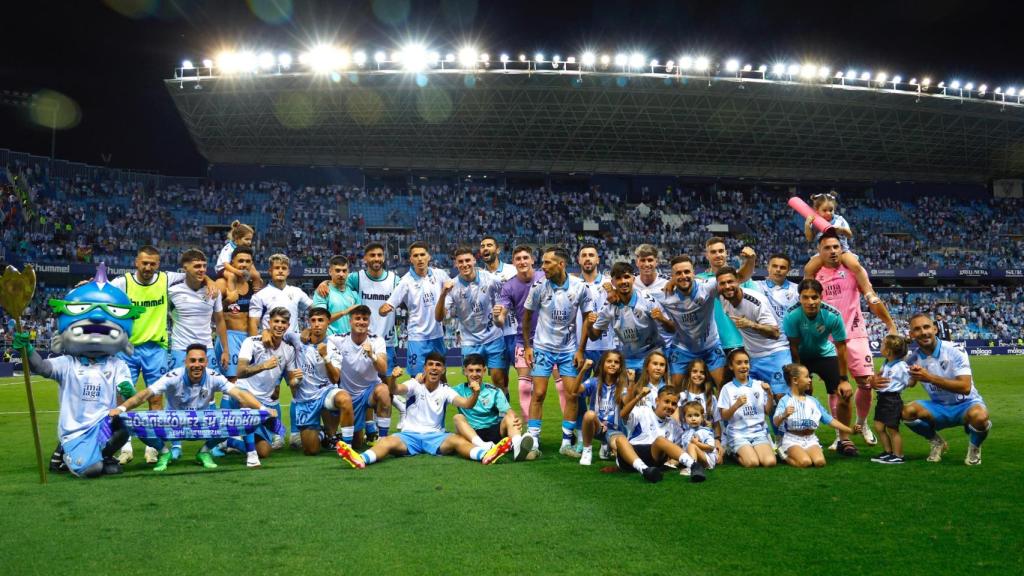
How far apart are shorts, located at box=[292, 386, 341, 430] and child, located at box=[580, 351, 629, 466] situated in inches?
116

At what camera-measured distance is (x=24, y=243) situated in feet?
106

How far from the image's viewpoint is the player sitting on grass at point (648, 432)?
6.71 metres

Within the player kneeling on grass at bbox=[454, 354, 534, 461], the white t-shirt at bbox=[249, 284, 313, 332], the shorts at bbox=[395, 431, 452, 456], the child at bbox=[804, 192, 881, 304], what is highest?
the child at bbox=[804, 192, 881, 304]

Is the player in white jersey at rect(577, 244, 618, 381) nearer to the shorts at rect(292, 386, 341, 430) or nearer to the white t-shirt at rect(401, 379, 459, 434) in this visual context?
the white t-shirt at rect(401, 379, 459, 434)

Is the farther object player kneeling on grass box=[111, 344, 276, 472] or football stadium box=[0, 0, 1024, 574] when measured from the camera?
player kneeling on grass box=[111, 344, 276, 472]

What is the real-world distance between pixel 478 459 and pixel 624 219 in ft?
127

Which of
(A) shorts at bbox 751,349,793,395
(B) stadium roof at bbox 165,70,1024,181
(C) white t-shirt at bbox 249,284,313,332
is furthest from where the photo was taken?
(B) stadium roof at bbox 165,70,1024,181

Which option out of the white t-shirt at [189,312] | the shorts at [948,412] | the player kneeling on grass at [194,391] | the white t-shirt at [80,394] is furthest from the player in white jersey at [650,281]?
the white t-shirt at [80,394]

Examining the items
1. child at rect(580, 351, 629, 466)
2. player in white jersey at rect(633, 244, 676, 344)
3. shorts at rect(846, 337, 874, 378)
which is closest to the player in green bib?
child at rect(580, 351, 629, 466)

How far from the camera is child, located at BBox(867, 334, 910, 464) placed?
23.5 feet

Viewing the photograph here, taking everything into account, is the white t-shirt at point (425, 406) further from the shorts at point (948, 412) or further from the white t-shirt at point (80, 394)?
the shorts at point (948, 412)

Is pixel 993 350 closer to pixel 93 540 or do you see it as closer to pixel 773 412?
pixel 773 412

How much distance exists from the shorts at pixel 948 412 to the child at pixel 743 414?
1.62m

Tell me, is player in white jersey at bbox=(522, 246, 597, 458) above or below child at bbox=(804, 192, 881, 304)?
below
